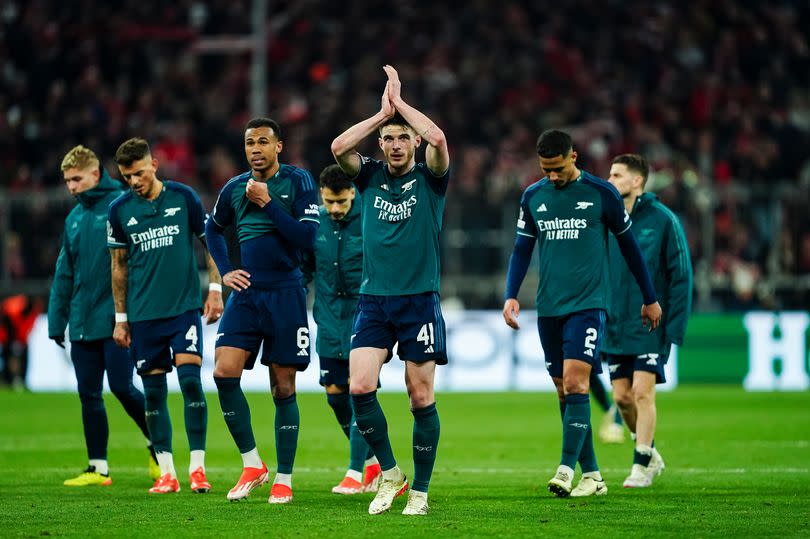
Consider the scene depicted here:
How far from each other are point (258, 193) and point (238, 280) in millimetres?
677

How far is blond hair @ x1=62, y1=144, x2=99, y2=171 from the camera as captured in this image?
1118 centimetres

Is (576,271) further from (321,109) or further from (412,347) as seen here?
(321,109)

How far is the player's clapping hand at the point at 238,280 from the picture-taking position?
380 inches

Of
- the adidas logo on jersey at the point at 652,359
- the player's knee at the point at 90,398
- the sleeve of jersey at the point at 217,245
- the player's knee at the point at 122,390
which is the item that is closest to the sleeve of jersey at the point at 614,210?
the adidas logo on jersey at the point at 652,359

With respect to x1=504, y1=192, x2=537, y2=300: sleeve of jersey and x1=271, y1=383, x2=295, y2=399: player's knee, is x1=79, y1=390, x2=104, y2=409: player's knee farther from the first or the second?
x1=504, y1=192, x2=537, y2=300: sleeve of jersey

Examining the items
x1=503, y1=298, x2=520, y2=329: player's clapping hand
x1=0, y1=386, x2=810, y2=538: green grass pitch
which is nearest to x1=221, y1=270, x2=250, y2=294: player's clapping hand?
x1=0, y1=386, x2=810, y2=538: green grass pitch

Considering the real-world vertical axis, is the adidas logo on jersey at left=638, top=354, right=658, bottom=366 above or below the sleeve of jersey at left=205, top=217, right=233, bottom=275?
below

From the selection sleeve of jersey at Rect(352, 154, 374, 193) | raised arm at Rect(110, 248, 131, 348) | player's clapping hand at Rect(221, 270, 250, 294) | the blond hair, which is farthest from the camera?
the blond hair

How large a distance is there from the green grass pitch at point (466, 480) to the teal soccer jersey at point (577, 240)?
4.72 feet

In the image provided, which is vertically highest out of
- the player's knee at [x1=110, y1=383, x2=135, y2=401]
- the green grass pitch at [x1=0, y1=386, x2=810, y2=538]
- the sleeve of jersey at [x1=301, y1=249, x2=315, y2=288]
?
the sleeve of jersey at [x1=301, y1=249, x2=315, y2=288]

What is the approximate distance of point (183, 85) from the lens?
2823 cm

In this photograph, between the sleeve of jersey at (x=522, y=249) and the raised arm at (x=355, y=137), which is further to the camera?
the sleeve of jersey at (x=522, y=249)

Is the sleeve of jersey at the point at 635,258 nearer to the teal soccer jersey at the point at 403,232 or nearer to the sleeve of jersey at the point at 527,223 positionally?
the sleeve of jersey at the point at 527,223

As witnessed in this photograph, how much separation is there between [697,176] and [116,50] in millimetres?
12892
